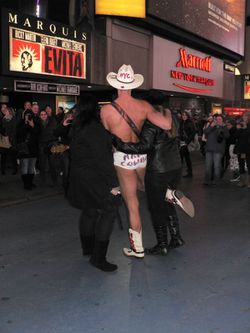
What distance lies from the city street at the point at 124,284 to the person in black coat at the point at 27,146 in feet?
9.93

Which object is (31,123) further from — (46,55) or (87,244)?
(87,244)

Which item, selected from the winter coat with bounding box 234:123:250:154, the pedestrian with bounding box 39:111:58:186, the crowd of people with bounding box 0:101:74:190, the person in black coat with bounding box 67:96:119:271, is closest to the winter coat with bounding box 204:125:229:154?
the winter coat with bounding box 234:123:250:154

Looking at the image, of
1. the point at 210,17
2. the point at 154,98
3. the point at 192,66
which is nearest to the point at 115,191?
the point at 154,98

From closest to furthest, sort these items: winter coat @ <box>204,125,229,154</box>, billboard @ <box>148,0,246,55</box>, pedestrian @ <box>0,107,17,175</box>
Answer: winter coat @ <box>204,125,229,154</box>, pedestrian @ <box>0,107,17,175</box>, billboard @ <box>148,0,246,55</box>

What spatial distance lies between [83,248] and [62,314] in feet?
4.70

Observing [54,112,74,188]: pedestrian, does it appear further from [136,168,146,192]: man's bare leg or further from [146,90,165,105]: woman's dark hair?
Result: [146,90,165,105]: woman's dark hair

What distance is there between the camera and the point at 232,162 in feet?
37.7

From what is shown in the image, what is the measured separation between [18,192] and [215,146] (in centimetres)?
465

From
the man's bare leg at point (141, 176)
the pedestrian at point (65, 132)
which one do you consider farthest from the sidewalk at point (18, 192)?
the man's bare leg at point (141, 176)

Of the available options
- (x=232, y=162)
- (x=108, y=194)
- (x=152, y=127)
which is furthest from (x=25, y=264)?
(x=232, y=162)

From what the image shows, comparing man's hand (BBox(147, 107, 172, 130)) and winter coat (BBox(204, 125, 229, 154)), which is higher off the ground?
man's hand (BBox(147, 107, 172, 130))

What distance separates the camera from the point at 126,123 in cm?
450

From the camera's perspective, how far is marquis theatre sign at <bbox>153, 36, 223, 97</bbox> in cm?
2044

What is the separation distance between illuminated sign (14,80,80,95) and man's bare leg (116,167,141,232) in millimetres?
9080
